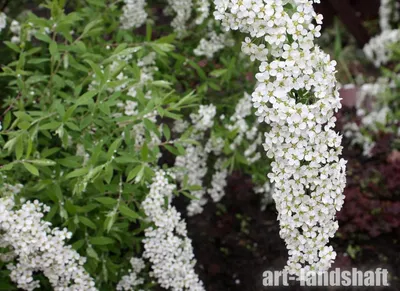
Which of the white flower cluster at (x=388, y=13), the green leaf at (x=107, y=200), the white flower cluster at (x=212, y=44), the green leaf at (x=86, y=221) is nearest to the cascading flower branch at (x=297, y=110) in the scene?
the green leaf at (x=107, y=200)

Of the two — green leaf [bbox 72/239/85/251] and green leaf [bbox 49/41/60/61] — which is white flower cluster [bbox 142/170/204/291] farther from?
green leaf [bbox 49/41/60/61]

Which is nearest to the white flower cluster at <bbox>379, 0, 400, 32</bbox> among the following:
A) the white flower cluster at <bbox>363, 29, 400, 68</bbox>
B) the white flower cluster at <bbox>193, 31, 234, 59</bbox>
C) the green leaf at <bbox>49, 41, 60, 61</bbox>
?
the white flower cluster at <bbox>363, 29, 400, 68</bbox>

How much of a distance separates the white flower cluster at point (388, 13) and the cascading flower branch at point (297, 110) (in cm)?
455

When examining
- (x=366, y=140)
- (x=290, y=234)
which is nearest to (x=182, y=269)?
(x=290, y=234)

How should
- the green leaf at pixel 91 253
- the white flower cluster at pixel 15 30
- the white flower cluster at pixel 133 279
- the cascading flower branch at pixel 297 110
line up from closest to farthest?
1. the cascading flower branch at pixel 297 110
2. the green leaf at pixel 91 253
3. the white flower cluster at pixel 133 279
4. the white flower cluster at pixel 15 30

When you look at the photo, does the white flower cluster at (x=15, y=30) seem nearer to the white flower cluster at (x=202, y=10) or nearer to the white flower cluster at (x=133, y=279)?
the white flower cluster at (x=202, y=10)

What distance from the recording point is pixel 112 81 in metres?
2.65

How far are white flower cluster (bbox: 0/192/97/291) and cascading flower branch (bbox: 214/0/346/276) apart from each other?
86 cm

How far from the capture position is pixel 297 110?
6.44 ft

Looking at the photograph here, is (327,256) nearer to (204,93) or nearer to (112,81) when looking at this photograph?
(112,81)

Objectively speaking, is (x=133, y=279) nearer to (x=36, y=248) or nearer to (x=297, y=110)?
(x=36, y=248)

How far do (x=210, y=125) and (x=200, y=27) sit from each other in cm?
55

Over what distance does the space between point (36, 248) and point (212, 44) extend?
1484 millimetres

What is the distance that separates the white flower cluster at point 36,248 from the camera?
231 centimetres
